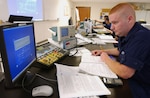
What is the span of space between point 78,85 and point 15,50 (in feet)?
1.18

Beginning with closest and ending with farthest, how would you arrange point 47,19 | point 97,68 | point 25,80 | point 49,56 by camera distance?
point 25,80, point 97,68, point 49,56, point 47,19

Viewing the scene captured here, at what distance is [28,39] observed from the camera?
770 mm

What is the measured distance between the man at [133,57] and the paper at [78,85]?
20 centimetres

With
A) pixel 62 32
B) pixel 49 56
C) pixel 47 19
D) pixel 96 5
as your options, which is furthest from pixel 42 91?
pixel 96 5

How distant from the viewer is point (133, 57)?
0.82 meters

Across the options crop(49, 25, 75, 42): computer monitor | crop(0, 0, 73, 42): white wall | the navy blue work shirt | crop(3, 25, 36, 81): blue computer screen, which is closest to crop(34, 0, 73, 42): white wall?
crop(0, 0, 73, 42): white wall

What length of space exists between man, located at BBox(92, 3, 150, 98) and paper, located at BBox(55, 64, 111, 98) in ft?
0.65

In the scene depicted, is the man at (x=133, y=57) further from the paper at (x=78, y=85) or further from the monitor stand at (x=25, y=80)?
the monitor stand at (x=25, y=80)

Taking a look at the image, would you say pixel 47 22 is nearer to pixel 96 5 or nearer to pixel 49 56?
pixel 49 56

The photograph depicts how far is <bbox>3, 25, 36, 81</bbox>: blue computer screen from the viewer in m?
0.58

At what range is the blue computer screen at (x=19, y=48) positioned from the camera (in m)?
0.58

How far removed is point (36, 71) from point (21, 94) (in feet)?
0.88

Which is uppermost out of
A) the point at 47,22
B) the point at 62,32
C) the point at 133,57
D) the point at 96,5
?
the point at 96,5

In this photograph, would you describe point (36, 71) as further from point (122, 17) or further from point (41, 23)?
point (41, 23)
